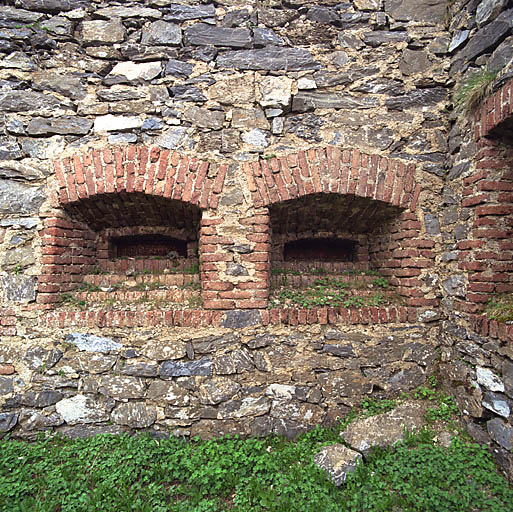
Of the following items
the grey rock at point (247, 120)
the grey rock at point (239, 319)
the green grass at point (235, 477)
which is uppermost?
the grey rock at point (247, 120)

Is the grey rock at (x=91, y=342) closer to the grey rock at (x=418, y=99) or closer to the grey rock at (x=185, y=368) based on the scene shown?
the grey rock at (x=185, y=368)

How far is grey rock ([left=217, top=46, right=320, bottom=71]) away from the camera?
2.95 meters

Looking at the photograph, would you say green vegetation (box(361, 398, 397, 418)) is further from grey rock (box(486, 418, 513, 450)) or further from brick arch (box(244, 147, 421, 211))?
brick arch (box(244, 147, 421, 211))

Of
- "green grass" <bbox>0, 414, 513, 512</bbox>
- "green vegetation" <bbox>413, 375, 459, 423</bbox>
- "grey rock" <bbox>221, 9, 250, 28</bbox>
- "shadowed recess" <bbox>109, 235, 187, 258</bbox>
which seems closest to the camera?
"green grass" <bbox>0, 414, 513, 512</bbox>

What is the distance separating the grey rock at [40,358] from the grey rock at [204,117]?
2.52 metres

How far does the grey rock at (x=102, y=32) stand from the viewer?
2.94 m

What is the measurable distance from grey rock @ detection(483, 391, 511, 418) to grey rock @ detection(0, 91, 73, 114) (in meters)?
4.41

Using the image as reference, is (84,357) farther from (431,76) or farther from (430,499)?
(431,76)

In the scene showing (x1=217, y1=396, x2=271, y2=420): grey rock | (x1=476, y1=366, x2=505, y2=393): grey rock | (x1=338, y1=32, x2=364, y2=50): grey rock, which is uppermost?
(x1=338, y1=32, x2=364, y2=50): grey rock

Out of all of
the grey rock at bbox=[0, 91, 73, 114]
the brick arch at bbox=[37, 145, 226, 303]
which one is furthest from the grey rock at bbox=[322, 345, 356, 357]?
the grey rock at bbox=[0, 91, 73, 114]

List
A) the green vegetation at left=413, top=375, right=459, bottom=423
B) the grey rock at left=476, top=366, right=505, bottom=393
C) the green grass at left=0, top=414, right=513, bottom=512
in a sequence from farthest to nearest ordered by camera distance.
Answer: the green vegetation at left=413, top=375, right=459, bottom=423 < the grey rock at left=476, top=366, right=505, bottom=393 < the green grass at left=0, top=414, right=513, bottom=512

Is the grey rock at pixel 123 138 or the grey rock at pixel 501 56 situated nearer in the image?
Result: the grey rock at pixel 501 56

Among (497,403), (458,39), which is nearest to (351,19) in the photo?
(458,39)

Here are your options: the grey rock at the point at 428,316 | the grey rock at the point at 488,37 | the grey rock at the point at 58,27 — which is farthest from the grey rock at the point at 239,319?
the grey rock at the point at 58,27
